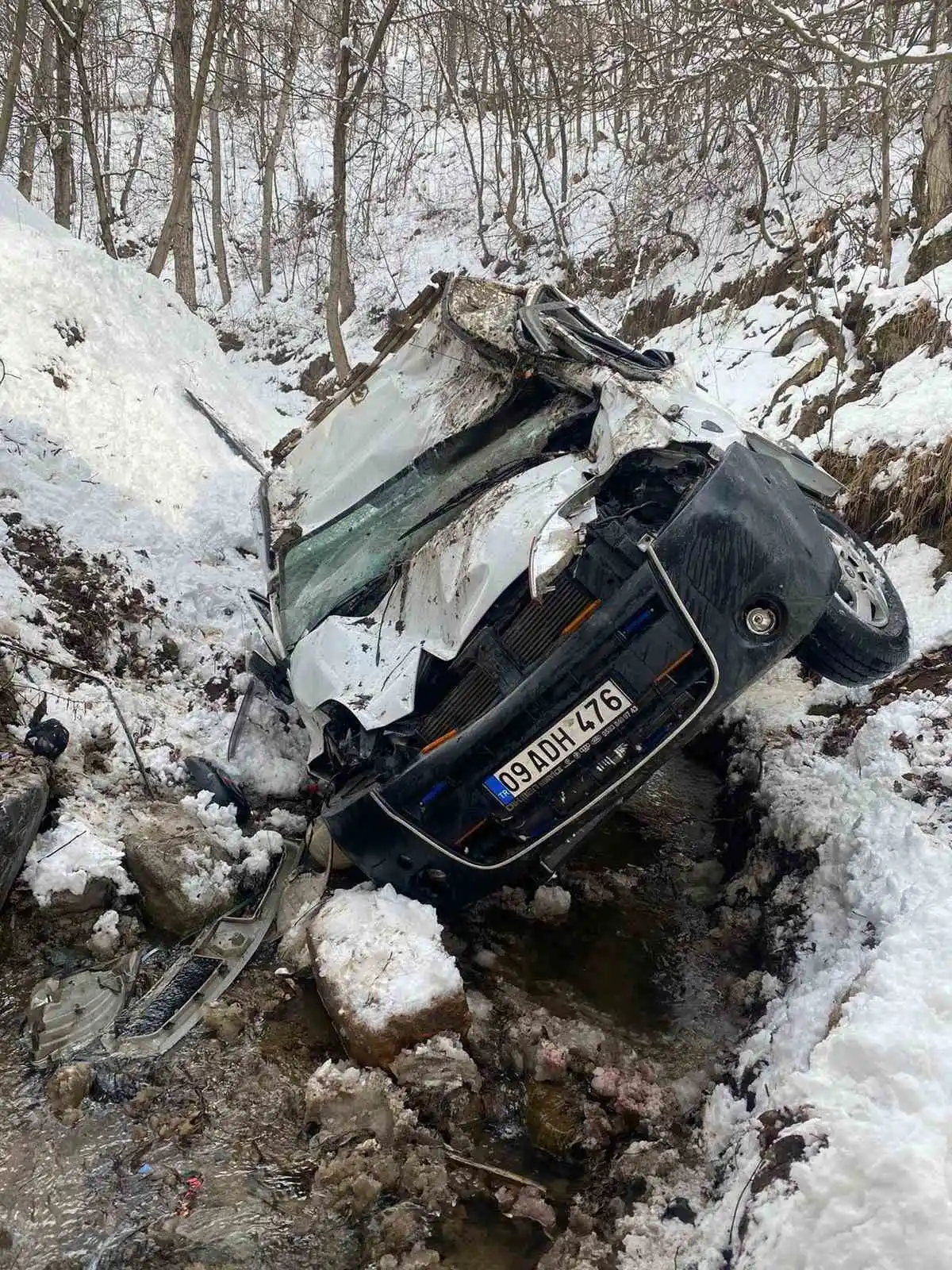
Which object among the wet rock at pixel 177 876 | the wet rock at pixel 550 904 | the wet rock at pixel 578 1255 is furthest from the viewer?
the wet rock at pixel 550 904

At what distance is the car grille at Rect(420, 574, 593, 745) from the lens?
3152mm

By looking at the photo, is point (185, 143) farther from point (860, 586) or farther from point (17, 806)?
point (860, 586)

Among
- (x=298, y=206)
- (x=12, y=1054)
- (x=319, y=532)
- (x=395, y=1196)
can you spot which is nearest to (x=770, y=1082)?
(x=395, y=1196)

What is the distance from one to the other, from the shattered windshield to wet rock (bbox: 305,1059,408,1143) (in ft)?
6.48

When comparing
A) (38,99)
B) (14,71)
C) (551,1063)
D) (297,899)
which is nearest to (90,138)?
(14,71)

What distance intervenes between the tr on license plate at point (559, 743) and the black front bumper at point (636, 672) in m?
0.03

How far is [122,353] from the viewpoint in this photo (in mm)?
8180

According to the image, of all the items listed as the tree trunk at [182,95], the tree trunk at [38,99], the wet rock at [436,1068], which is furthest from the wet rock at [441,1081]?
the tree trunk at [38,99]

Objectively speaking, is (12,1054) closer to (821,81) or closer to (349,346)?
(821,81)

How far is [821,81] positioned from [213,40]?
8.87 metres

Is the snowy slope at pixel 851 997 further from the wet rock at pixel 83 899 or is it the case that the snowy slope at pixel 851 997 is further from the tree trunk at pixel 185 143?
the tree trunk at pixel 185 143

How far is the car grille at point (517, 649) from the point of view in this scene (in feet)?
10.3

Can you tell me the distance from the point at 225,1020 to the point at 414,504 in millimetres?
2476

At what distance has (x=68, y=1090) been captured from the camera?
3031 mm
